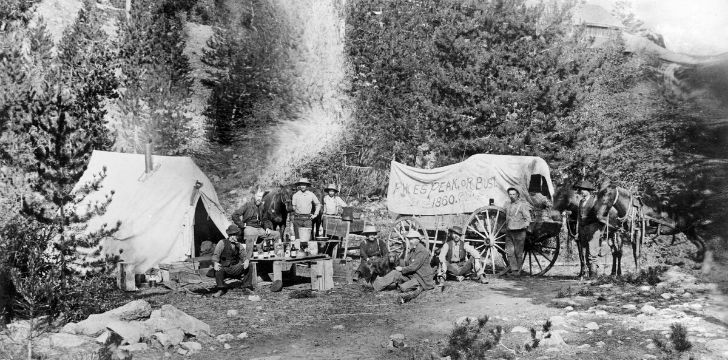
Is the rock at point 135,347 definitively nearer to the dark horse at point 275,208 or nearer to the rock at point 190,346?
the rock at point 190,346

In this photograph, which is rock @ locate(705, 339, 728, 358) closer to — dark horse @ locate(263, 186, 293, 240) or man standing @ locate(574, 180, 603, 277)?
man standing @ locate(574, 180, 603, 277)

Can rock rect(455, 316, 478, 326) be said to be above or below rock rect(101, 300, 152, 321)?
below

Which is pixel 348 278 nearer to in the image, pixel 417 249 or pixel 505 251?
pixel 417 249

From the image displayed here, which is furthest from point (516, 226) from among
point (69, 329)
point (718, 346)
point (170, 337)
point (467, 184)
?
point (69, 329)

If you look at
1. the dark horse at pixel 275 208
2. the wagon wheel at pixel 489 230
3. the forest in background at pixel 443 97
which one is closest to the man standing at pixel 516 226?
the wagon wheel at pixel 489 230

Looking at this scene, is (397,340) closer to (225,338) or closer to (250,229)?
(225,338)

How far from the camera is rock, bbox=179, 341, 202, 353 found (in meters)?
7.82

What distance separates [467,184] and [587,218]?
3187 mm

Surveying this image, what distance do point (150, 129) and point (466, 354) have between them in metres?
26.3

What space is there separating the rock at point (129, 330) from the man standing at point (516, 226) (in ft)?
24.9

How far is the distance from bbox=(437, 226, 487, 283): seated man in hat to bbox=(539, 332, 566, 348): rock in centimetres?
493

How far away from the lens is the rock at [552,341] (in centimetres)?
714

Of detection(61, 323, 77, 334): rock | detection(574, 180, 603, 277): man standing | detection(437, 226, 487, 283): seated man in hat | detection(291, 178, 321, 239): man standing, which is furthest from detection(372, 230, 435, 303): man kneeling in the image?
detection(61, 323, 77, 334): rock

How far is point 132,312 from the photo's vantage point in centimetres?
884
